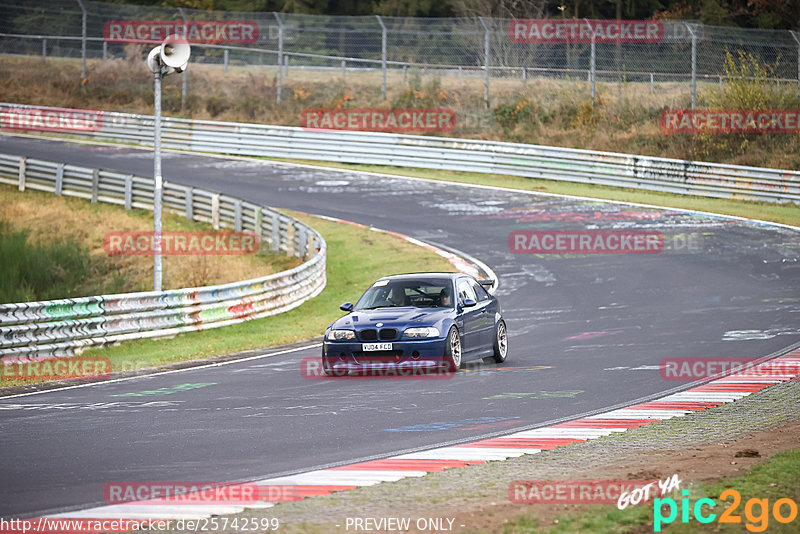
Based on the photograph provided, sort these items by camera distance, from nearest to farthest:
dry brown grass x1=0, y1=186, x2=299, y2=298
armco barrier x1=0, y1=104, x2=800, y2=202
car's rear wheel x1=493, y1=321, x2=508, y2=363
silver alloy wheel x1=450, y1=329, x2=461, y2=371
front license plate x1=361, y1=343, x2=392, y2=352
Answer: front license plate x1=361, y1=343, x2=392, y2=352 → silver alloy wheel x1=450, y1=329, x2=461, y2=371 → car's rear wheel x1=493, y1=321, x2=508, y2=363 → dry brown grass x1=0, y1=186, x2=299, y2=298 → armco barrier x1=0, y1=104, x2=800, y2=202

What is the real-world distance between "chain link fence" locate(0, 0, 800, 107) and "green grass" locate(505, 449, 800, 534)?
3171 centimetres

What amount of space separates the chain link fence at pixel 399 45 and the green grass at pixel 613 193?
477 centimetres

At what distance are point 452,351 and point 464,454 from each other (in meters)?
5.30

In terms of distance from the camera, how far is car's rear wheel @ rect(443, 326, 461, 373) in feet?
46.1

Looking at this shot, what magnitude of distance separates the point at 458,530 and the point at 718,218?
1035 inches

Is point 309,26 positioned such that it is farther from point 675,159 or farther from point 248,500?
point 248,500

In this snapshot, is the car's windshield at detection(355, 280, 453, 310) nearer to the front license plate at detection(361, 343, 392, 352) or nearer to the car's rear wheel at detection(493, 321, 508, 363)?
the car's rear wheel at detection(493, 321, 508, 363)

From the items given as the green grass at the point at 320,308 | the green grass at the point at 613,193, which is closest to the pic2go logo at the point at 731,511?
the green grass at the point at 320,308

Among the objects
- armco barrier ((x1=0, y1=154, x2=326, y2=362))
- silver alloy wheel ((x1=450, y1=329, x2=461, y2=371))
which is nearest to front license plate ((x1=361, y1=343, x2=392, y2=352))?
silver alloy wheel ((x1=450, y1=329, x2=461, y2=371))

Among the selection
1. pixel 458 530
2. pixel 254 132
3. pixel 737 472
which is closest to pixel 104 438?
pixel 458 530

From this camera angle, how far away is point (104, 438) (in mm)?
9898

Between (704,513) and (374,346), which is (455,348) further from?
(704,513)

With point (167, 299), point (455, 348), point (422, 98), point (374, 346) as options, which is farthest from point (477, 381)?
point (422, 98)

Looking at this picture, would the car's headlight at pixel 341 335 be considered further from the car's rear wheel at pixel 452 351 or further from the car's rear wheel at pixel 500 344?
the car's rear wheel at pixel 500 344
